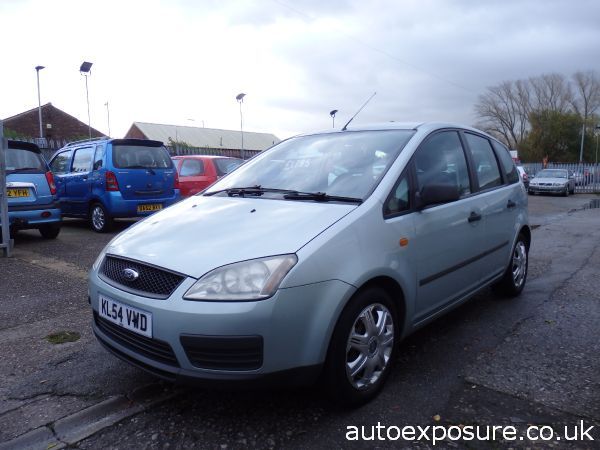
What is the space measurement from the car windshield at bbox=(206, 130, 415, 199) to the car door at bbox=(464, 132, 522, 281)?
99cm

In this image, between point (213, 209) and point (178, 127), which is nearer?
point (213, 209)

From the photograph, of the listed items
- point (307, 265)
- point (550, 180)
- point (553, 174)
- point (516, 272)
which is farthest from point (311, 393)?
point (553, 174)

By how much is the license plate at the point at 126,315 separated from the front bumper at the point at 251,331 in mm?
43

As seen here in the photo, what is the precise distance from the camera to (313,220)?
2566 mm

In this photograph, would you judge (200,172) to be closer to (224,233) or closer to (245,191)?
(245,191)

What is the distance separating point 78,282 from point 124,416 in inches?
120

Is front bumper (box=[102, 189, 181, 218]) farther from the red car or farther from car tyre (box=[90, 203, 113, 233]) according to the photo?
the red car

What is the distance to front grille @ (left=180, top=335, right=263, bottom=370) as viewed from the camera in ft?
7.20

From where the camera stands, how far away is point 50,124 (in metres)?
38.2

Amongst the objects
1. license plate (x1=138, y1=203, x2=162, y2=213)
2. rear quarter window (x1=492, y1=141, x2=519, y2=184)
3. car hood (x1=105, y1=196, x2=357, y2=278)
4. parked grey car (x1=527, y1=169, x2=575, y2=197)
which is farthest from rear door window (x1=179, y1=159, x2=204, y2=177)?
parked grey car (x1=527, y1=169, x2=575, y2=197)

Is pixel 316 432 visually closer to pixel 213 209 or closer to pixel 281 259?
pixel 281 259

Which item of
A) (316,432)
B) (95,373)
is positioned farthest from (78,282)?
(316,432)

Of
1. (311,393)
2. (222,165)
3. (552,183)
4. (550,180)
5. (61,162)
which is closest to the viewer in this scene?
(311,393)

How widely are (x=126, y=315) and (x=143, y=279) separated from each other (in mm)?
218
